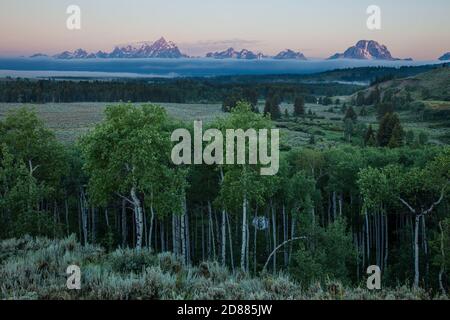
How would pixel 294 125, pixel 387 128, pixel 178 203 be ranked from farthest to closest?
pixel 294 125 < pixel 387 128 < pixel 178 203

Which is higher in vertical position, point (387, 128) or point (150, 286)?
point (150, 286)

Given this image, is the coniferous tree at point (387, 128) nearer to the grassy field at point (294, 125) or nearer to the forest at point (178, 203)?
the grassy field at point (294, 125)

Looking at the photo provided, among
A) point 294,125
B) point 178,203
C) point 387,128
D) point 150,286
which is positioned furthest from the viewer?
point 294,125

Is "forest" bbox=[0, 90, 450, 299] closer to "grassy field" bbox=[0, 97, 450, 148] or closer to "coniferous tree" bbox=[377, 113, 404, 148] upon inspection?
"coniferous tree" bbox=[377, 113, 404, 148]

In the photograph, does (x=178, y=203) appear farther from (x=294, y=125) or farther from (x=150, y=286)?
(x=294, y=125)

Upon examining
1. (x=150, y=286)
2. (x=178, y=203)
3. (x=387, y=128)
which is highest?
(x=150, y=286)

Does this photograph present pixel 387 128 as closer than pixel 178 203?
No

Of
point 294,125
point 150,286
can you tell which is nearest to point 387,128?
point 294,125

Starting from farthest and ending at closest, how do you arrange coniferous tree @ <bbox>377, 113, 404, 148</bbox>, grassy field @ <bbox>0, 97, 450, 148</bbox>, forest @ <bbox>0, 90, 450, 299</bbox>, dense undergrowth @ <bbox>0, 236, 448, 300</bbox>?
grassy field @ <bbox>0, 97, 450, 148</bbox> < coniferous tree @ <bbox>377, 113, 404, 148</bbox> < forest @ <bbox>0, 90, 450, 299</bbox> < dense undergrowth @ <bbox>0, 236, 448, 300</bbox>

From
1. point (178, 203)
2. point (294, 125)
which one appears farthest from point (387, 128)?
point (178, 203)

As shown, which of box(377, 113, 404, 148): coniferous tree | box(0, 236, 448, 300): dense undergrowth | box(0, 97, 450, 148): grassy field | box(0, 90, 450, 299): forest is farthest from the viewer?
box(0, 97, 450, 148): grassy field

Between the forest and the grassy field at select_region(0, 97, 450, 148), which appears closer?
the forest

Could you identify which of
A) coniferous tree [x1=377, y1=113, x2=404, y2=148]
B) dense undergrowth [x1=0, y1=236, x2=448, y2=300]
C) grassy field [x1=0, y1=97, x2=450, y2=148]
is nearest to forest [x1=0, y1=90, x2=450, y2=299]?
dense undergrowth [x1=0, y1=236, x2=448, y2=300]

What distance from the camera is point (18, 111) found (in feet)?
112
